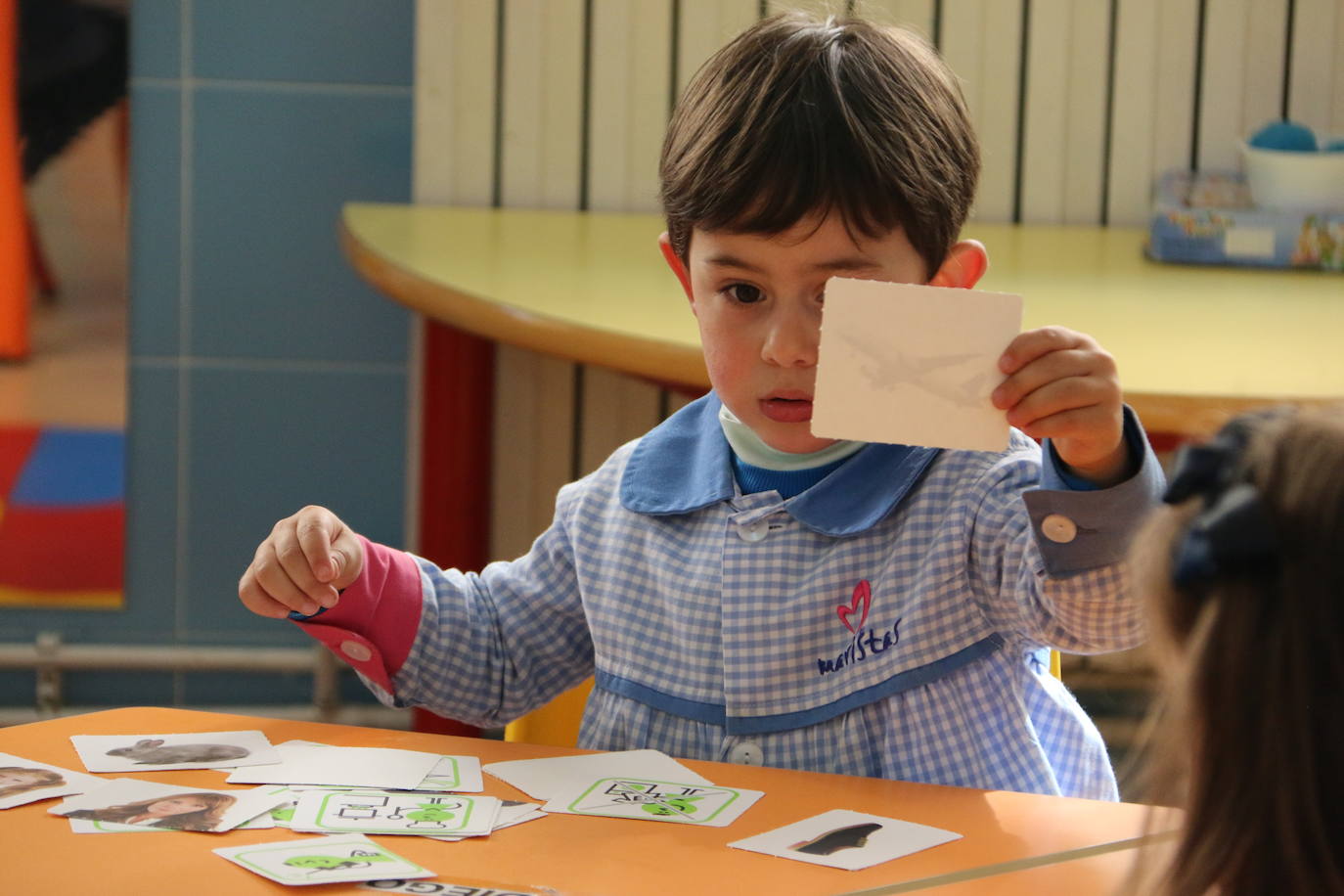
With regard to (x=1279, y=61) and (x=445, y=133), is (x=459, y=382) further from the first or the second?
(x=1279, y=61)

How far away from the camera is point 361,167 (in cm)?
249

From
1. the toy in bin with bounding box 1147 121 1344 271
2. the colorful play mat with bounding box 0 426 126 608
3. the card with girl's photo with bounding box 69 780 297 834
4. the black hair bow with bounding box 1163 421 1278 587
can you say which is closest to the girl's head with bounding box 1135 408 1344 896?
the black hair bow with bounding box 1163 421 1278 587

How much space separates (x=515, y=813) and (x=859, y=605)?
0.35 metres

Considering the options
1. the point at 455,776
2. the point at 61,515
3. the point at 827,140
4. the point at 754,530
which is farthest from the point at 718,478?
the point at 61,515

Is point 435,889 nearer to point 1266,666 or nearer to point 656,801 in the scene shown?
point 656,801

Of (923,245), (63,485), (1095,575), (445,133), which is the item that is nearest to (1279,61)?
(445,133)

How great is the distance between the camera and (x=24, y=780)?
32.9 inches

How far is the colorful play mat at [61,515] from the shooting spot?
8.10 ft

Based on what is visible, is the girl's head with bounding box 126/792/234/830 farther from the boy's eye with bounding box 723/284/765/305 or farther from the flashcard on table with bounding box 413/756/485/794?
the boy's eye with bounding box 723/284/765/305

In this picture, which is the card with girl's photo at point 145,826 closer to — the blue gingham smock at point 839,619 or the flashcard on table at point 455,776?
the flashcard on table at point 455,776

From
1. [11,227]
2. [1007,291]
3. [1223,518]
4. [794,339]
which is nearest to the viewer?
[1223,518]

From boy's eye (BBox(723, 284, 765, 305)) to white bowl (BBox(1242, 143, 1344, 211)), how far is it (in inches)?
54.4

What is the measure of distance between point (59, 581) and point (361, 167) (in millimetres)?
849

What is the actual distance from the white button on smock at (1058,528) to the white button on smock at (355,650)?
0.50 meters
